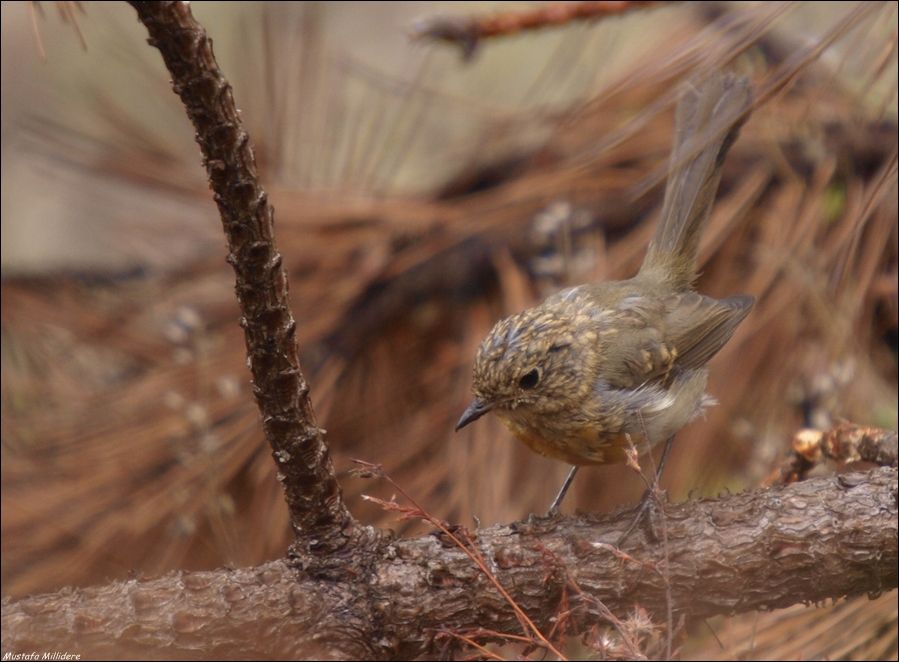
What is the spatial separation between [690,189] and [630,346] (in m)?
0.50

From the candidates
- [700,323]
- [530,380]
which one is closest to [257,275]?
[530,380]

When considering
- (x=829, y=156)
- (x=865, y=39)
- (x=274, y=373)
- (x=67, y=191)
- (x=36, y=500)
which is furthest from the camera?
(x=67, y=191)

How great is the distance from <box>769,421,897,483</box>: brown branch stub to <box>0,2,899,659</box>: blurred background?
8.6 inches

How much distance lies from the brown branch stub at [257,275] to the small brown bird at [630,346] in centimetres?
88

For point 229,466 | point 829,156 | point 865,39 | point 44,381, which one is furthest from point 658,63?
point 44,381

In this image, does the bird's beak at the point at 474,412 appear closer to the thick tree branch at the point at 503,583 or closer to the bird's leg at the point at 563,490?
the bird's leg at the point at 563,490

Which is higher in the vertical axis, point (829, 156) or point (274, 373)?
point (829, 156)

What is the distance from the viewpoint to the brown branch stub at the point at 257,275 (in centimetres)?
135

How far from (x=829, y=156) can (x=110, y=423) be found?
239cm

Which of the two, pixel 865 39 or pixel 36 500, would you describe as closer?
pixel 865 39

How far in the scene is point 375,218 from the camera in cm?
338

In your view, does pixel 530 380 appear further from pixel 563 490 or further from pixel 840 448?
pixel 840 448

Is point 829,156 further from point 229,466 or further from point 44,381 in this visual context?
point 44,381

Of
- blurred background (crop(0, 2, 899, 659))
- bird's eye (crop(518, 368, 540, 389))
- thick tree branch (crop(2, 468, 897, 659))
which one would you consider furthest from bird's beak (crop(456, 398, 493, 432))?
thick tree branch (crop(2, 468, 897, 659))
